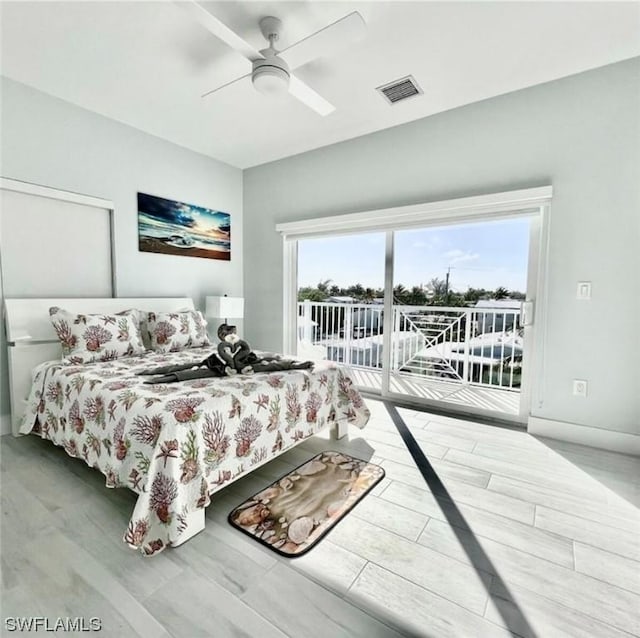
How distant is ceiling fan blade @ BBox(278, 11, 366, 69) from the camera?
5.58 feet

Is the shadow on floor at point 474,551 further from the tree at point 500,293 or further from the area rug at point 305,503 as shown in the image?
the tree at point 500,293

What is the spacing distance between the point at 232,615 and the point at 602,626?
49.4 inches

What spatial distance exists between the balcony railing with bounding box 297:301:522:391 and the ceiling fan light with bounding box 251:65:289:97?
89.0 inches

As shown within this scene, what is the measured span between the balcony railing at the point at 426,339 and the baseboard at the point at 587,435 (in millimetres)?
787

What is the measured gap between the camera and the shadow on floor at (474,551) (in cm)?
120

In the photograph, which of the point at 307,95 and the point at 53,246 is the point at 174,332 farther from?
the point at 307,95

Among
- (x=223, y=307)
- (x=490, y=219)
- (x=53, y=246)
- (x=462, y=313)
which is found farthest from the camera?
(x=462, y=313)

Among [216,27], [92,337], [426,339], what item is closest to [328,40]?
[216,27]

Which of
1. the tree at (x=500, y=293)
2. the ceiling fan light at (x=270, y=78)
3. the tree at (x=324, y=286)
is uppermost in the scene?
the ceiling fan light at (x=270, y=78)

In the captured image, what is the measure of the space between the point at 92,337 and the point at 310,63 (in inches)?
96.5

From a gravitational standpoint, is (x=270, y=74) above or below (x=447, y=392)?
above

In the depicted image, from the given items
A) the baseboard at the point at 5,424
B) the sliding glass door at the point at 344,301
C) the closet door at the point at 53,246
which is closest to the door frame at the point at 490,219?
the sliding glass door at the point at 344,301

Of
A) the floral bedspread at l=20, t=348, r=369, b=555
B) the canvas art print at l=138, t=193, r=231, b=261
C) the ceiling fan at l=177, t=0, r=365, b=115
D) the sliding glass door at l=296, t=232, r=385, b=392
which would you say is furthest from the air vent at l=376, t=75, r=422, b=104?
the canvas art print at l=138, t=193, r=231, b=261

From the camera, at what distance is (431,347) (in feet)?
13.6
